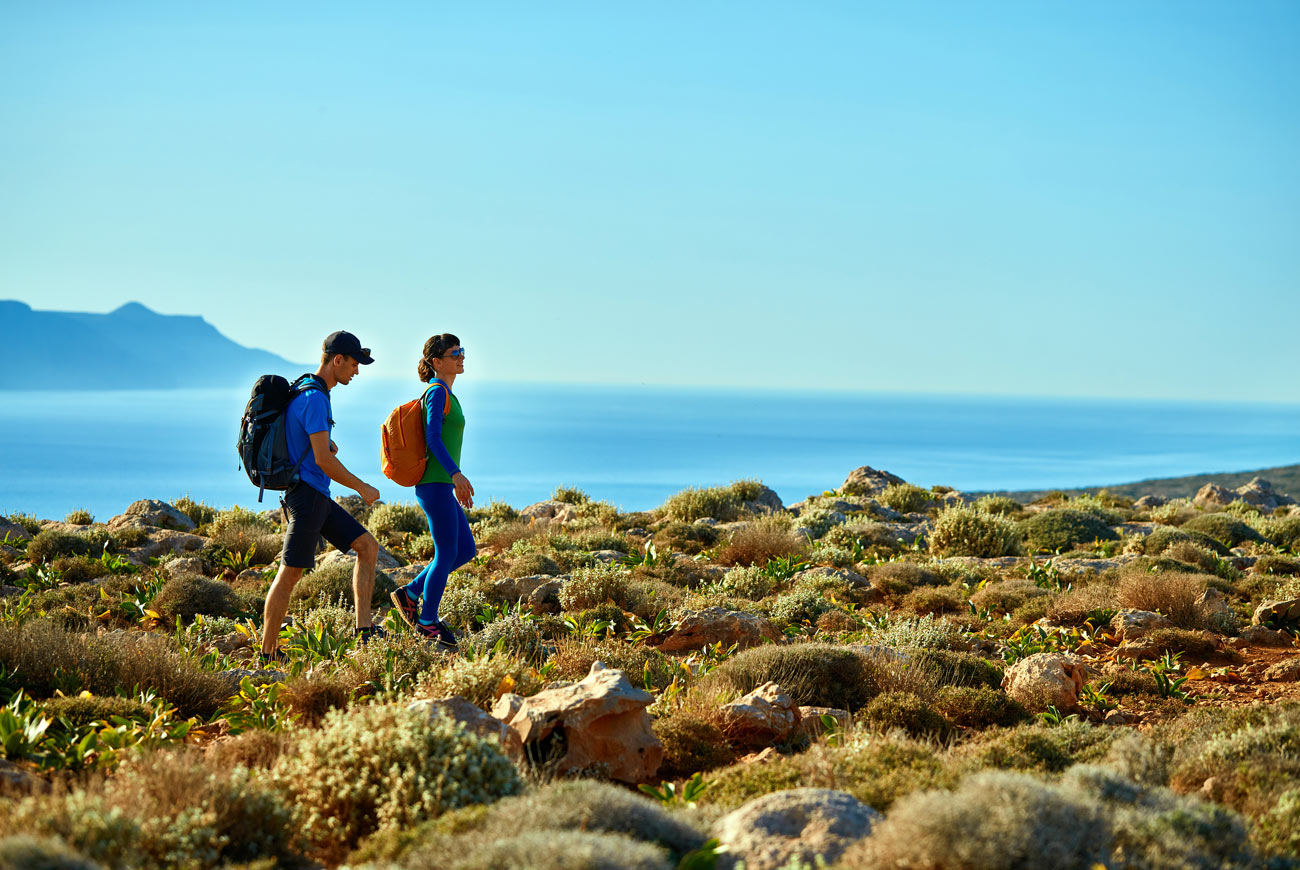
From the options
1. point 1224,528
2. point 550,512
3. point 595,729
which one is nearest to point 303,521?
point 595,729

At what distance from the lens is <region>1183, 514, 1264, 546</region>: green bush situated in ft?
50.5

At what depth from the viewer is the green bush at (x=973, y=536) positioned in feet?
45.1

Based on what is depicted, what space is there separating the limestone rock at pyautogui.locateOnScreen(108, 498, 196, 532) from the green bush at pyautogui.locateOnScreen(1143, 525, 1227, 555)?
46.1 feet

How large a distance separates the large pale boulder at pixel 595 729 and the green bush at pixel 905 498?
1449cm

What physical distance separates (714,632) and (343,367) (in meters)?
3.84

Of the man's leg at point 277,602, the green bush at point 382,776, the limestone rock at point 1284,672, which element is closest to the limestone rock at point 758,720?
the green bush at point 382,776

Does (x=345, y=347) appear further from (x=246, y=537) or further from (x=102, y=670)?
(x=246, y=537)

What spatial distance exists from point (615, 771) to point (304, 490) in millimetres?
2973

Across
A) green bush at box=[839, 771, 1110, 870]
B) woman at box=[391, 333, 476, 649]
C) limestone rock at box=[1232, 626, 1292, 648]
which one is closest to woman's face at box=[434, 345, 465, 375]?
woman at box=[391, 333, 476, 649]

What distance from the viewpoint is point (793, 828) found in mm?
3611

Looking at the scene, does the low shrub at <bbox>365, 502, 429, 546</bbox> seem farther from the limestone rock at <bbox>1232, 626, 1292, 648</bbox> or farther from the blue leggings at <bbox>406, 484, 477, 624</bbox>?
the limestone rock at <bbox>1232, 626, 1292, 648</bbox>

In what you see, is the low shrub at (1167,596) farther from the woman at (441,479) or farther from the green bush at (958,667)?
the woman at (441,479)

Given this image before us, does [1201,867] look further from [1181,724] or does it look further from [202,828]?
[202,828]

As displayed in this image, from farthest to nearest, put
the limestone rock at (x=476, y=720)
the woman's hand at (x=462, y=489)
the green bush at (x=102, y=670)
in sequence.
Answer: the woman's hand at (x=462, y=489) → the green bush at (x=102, y=670) → the limestone rock at (x=476, y=720)
